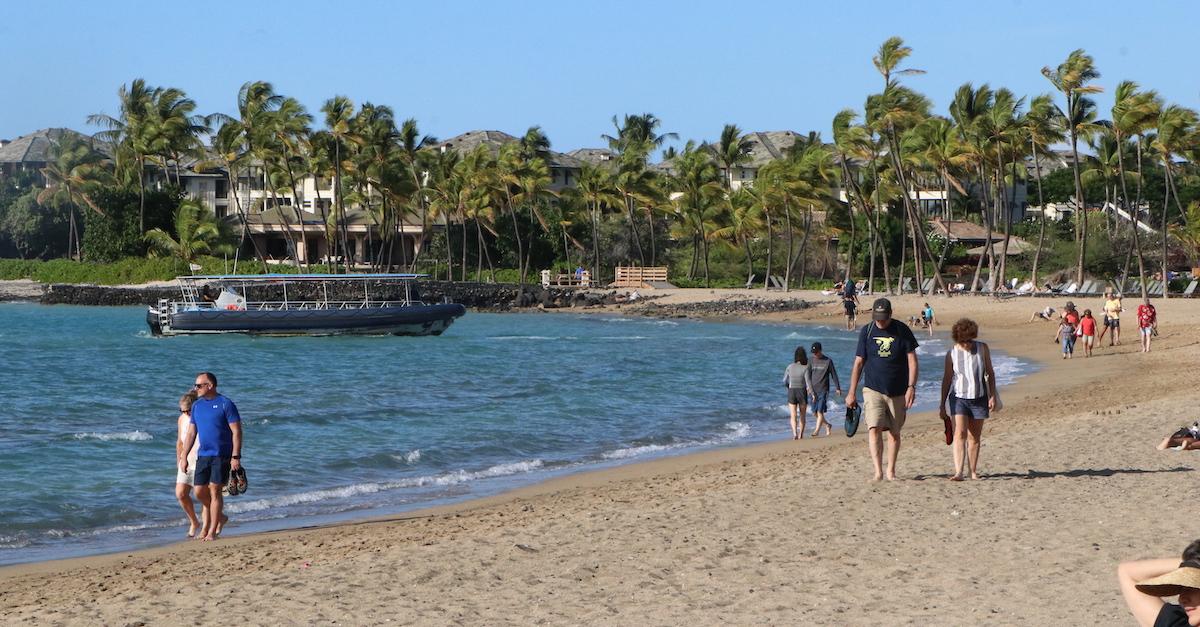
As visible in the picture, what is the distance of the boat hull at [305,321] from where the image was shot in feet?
160

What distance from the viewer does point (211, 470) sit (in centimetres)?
1062

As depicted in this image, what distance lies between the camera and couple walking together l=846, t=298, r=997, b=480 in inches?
444

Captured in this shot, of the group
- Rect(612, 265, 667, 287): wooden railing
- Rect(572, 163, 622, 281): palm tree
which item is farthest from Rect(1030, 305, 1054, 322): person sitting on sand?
Rect(572, 163, 622, 281): palm tree

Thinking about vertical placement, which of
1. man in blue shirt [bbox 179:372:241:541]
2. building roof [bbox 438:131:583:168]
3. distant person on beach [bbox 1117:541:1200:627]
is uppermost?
building roof [bbox 438:131:583:168]

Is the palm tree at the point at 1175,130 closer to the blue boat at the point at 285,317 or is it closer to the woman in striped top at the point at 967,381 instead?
the blue boat at the point at 285,317

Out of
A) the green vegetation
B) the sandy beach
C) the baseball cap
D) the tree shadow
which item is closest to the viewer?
the sandy beach

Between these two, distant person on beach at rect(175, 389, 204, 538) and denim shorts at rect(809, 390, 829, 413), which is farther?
denim shorts at rect(809, 390, 829, 413)

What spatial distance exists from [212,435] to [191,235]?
7534 centimetres

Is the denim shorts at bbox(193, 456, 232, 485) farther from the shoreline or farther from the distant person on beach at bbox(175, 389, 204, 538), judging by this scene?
the shoreline

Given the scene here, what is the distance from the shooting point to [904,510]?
10688mm

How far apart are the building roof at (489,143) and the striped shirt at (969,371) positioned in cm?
9005

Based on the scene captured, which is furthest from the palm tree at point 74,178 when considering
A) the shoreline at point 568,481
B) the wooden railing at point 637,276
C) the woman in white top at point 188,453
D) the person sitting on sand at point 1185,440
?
the person sitting on sand at point 1185,440

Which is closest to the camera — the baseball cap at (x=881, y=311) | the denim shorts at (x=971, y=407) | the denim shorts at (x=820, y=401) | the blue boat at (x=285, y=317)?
the baseball cap at (x=881, y=311)

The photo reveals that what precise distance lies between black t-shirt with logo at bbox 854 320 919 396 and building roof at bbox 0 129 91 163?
369 feet
